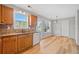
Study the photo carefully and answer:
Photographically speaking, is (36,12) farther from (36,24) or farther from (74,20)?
(74,20)

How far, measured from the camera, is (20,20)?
4.79m

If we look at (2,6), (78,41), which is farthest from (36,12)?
(78,41)

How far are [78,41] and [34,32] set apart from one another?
6.68 ft

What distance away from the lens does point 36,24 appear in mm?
5812

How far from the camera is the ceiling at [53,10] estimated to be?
5.01 metres

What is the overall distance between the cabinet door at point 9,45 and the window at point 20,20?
81 cm

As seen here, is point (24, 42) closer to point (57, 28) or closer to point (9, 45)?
point (9, 45)

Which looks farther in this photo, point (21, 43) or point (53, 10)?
point (53, 10)

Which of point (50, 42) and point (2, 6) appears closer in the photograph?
point (2, 6)

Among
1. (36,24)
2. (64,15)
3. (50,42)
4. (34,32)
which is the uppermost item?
(64,15)

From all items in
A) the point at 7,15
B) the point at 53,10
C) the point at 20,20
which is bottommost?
the point at 20,20

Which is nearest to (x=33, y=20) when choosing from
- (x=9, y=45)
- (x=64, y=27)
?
(x=64, y=27)

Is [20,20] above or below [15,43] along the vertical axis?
above

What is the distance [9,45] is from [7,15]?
3.54ft
